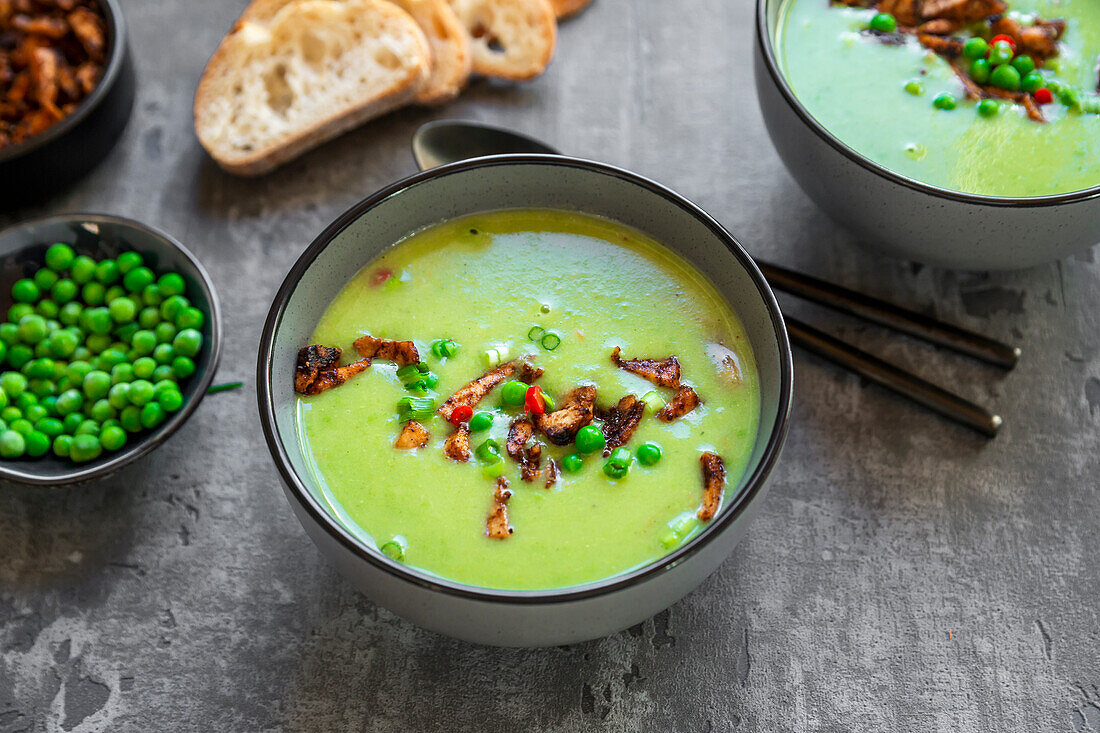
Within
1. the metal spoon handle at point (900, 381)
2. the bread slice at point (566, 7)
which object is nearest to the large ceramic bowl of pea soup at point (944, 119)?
the metal spoon handle at point (900, 381)

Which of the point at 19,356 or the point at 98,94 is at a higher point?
the point at 98,94

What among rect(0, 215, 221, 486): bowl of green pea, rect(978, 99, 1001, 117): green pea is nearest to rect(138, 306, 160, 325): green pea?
rect(0, 215, 221, 486): bowl of green pea

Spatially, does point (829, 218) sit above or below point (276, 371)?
below

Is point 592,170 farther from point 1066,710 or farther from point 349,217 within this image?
point 1066,710

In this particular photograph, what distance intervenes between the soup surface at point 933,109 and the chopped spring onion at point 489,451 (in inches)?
50.8

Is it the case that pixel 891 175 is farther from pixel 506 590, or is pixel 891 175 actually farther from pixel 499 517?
pixel 506 590

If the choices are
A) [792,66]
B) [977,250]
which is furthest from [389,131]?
[977,250]

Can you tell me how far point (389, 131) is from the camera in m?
3.29

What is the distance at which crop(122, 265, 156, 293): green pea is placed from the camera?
278cm

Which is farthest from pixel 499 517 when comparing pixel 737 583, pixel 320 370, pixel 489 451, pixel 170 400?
pixel 170 400

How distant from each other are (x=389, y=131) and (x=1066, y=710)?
2.57 meters

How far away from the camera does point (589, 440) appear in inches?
82.7

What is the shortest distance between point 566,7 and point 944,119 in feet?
4.67

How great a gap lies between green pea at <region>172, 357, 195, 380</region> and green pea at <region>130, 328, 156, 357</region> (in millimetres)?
111
